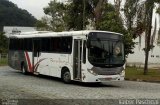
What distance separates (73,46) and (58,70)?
2.36 metres

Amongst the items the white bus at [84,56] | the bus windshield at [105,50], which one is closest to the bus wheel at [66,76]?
the white bus at [84,56]

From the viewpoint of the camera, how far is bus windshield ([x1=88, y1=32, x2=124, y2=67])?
2275 cm

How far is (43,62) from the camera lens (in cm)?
2780

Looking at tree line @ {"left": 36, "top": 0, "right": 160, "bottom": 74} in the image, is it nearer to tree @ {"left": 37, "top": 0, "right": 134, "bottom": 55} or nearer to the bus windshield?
tree @ {"left": 37, "top": 0, "right": 134, "bottom": 55}

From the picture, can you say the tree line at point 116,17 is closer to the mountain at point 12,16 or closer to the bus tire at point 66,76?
the bus tire at point 66,76

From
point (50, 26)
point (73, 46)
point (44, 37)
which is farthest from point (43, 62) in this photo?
point (50, 26)

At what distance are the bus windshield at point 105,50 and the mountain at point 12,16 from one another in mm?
74718

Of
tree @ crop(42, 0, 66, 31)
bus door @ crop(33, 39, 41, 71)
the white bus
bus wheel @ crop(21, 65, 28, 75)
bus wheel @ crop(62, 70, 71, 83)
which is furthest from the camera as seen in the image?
tree @ crop(42, 0, 66, 31)

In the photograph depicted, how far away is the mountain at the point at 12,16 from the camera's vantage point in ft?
323

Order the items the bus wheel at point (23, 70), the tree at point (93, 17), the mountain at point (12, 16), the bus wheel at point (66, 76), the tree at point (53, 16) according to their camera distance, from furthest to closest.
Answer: the mountain at point (12, 16) → the tree at point (53, 16) → the tree at point (93, 17) → the bus wheel at point (23, 70) → the bus wheel at point (66, 76)

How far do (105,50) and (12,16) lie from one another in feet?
270

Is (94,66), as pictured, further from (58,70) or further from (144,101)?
(144,101)

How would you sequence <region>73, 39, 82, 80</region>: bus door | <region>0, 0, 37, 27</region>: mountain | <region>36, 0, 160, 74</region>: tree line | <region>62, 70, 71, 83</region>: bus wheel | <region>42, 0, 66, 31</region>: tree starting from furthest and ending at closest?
<region>0, 0, 37, 27</region>: mountain, <region>42, 0, 66, 31</region>: tree, <region>36, 0, 160, 74</region>: tree line, <region>62, 70, 71, 83</region>: bus wheel, <region>73, 39, 82, 80</region>: bus door

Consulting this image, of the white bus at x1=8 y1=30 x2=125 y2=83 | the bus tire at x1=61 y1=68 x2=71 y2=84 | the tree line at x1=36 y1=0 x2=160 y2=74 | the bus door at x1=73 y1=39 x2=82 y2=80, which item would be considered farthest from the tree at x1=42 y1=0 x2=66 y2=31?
the bus door at x1=73 y1=39 x2=82 y2=80
